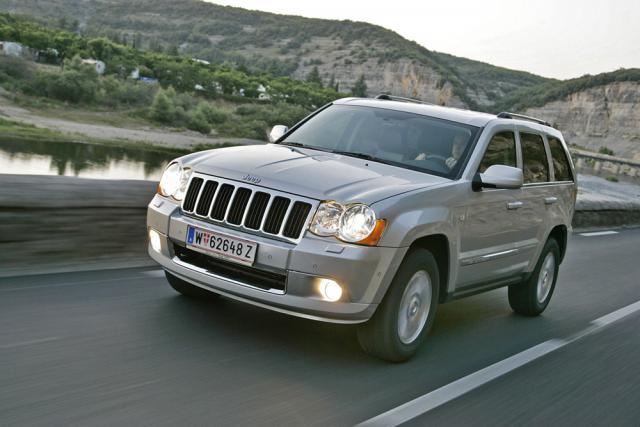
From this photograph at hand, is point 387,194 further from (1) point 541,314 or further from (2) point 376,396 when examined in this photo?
(1) point 541,314

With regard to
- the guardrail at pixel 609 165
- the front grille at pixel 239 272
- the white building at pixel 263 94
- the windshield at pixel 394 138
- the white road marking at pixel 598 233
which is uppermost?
the windshield at pixel 394 138

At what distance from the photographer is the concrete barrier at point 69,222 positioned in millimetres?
6168

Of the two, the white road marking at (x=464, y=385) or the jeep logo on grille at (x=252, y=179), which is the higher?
the jeep logo on grille at (x=252, y=179)

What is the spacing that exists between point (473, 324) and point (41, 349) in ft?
11.6

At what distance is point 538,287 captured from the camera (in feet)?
23.5

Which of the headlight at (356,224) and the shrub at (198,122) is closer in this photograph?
the headlight at (356,224)

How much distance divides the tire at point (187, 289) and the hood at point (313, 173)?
934mm

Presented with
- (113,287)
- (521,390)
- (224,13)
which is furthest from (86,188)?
(224,13)

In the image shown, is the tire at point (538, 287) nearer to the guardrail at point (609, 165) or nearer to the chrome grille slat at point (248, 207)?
the chrome grille slat at point (248, 207)

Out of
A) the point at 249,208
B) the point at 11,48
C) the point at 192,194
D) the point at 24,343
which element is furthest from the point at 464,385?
the point at 11,48

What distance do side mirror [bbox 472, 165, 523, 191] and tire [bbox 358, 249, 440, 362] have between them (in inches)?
30.3

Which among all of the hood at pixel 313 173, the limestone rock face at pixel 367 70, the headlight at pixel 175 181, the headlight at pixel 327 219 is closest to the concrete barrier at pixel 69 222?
the headlight at pixel 175 181

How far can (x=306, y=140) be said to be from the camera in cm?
609

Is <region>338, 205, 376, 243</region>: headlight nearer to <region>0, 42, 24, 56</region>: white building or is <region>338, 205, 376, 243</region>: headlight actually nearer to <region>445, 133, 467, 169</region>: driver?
<region>445, 133, 467, 169</region>: driver
